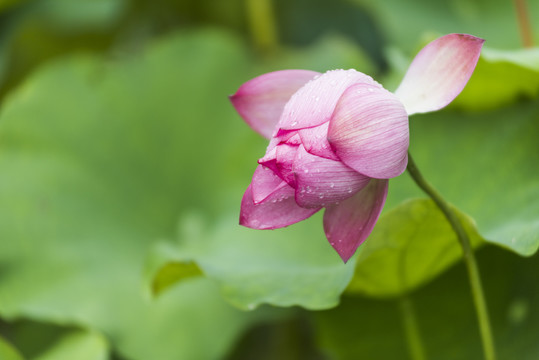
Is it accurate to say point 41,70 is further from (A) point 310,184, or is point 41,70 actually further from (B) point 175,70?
(A) point 310,184

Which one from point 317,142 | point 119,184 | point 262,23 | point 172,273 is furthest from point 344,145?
→ point 262,23

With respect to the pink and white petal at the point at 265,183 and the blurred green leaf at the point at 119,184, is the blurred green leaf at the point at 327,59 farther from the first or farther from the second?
the pink and white petal at the point at 265,183

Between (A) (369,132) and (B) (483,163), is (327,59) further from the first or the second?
(A) (369,132)

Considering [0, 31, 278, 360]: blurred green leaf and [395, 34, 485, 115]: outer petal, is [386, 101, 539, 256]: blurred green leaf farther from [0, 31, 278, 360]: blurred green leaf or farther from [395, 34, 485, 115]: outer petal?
[0, 31, 278, 360]: blurred green leaf

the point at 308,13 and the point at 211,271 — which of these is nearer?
the point at 211,271

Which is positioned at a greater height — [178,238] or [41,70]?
[41,70]

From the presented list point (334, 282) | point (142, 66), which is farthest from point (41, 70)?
point (334, 282)

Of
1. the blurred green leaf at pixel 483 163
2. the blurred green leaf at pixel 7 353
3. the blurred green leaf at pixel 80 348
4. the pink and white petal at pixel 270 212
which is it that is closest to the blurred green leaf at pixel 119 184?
the blurred green leaf at pixel 80 348
